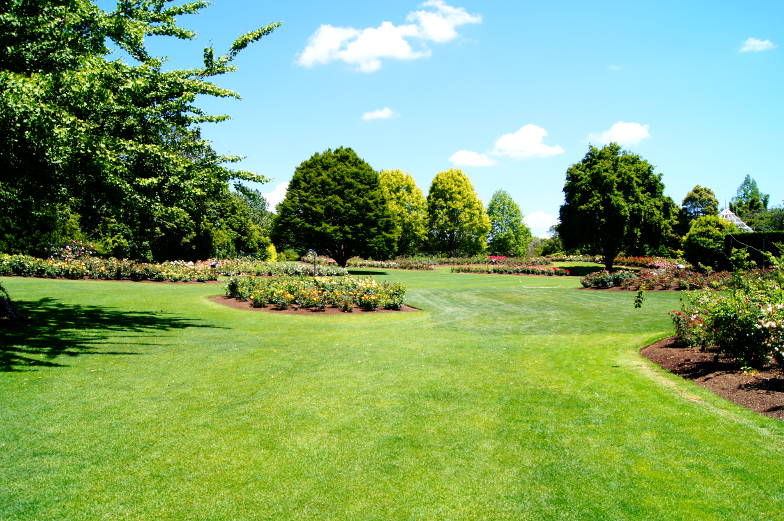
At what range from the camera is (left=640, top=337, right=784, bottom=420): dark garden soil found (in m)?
6.35

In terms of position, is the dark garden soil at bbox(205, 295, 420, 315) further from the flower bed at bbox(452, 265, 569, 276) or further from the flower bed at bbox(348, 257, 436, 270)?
the flower bed at bbox(348, 257, 436, 270)

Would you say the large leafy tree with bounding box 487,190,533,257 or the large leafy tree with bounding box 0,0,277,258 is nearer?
the large leafy tree with bounding box 0,0,277,258

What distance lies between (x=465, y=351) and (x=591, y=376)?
109 inches

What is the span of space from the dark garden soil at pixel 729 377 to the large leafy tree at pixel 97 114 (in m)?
10.6

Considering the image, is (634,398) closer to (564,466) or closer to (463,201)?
(564,466)

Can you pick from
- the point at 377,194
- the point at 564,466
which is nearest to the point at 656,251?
the point at 377,194

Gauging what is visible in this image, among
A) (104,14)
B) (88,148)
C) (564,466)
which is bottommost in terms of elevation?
(564,466)

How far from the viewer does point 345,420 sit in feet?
19.8

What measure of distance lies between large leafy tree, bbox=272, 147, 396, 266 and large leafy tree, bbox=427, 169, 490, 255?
2327 centimetres

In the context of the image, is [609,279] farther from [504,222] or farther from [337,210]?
[504,222]

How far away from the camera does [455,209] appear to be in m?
64.6

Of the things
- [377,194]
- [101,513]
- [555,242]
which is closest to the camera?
[101,513]

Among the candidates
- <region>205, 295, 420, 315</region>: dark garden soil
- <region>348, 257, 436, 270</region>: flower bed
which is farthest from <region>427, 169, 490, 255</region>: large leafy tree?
<region>205, 295, 420, 315</region>: dark garden soil

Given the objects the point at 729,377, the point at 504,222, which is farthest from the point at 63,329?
the point at 504,222
